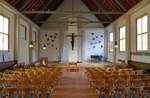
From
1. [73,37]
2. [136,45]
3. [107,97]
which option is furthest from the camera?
[73,37]

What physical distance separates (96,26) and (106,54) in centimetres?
432

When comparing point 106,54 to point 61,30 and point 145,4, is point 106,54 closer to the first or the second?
point 61,30

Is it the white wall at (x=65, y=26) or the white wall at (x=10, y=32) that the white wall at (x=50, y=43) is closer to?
the white wall at (x=65, y=26)

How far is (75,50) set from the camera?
3647 centimetres

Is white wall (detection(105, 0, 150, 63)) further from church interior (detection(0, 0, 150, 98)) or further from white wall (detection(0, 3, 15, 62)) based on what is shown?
white wall (detection(0, 3, 15, 62))

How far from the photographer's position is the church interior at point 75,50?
30.2 ft

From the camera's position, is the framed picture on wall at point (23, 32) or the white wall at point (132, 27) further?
the framed picture on wall at point (23, 32)

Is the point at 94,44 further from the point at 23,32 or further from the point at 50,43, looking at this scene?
the point at 23,32

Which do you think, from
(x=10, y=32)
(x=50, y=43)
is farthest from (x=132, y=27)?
(x=50, y=43)

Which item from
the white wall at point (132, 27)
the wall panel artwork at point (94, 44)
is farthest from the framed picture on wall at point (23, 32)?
the wall panel artwork at point (94, 44)

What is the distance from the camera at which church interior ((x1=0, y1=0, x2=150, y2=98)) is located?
9195 millimetres

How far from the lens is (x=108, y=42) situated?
3584 centimetres

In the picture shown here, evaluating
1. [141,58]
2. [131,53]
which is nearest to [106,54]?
[131,53]

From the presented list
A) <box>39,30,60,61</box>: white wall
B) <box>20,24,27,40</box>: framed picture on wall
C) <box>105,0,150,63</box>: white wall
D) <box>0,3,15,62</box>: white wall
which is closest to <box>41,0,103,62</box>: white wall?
<box>39,30,60,61</box>: white wall
